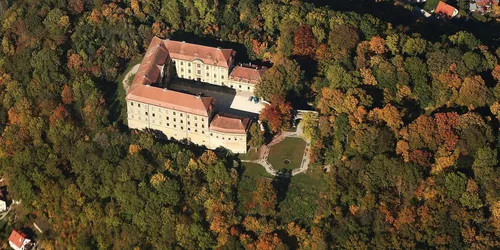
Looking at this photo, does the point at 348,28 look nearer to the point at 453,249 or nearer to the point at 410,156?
the point at 410,156

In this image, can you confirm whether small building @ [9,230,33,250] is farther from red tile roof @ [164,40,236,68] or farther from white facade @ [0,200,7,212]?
red tile roof @ [164,40,236,68]

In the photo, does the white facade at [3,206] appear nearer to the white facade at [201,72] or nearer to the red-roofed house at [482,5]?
the white facade at [201,72]

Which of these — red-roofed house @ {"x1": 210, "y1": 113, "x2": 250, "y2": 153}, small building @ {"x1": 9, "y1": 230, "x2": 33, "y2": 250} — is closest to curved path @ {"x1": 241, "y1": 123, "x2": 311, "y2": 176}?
red-roofed house @ {"x1": 210, "y1": 113, "x2": 250, "y2": 153}

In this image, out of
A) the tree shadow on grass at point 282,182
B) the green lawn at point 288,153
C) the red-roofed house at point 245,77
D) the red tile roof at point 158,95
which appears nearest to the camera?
the tree shadow on grass at point 282,182

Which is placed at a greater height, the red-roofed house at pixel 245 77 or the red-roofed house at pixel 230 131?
the red-roofed house at pixel 245 77

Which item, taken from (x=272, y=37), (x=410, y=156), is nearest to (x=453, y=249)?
(x=410, y=156)

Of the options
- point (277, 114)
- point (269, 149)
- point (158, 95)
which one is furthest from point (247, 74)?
point (158, 95)

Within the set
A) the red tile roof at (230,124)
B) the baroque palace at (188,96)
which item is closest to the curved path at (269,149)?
the baroque palace at (188,96)
